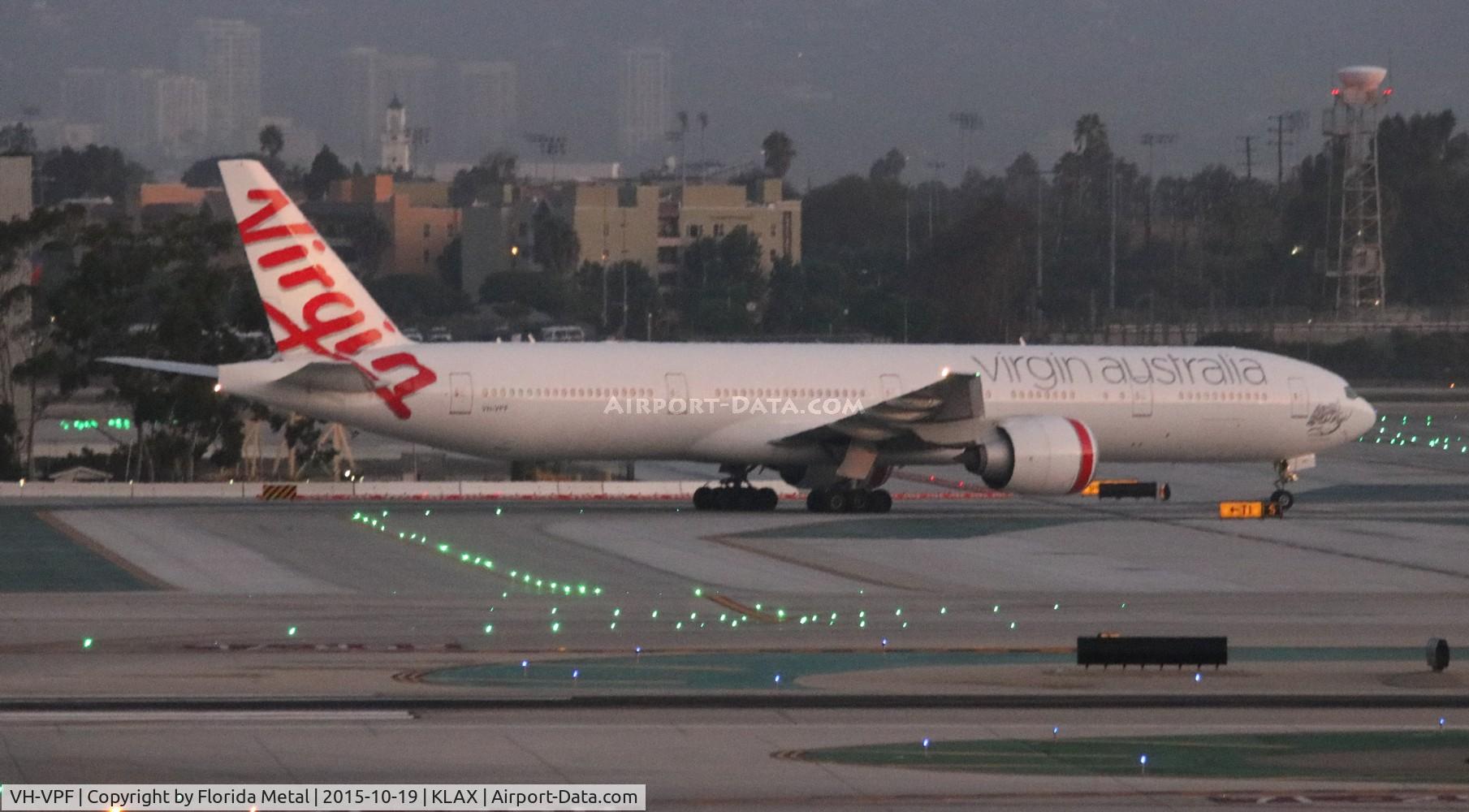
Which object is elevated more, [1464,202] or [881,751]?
[1464,202]

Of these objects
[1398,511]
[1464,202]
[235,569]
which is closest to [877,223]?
[1464,202]

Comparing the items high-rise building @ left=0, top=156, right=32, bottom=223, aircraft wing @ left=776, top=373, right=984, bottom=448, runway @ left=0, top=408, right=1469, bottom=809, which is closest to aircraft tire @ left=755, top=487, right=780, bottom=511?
runway @ left=0, top=408, right=1469, bottom=809

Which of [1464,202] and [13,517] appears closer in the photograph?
[13,517]

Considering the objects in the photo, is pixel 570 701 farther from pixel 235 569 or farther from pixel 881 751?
pixel 235 569

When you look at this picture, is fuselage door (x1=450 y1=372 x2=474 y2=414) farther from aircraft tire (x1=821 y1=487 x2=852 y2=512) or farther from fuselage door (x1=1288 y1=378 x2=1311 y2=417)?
fuselage door (x1=1288 y1=378 x2=1311 y2=417)

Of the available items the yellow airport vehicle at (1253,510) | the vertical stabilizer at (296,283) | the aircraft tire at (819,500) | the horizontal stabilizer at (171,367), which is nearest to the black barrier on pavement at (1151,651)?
the aircraft tire at (819,500)

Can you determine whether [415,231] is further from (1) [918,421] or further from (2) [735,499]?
(1) [918,421]
